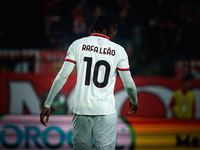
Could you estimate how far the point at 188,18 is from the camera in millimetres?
11641

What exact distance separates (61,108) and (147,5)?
7406mm

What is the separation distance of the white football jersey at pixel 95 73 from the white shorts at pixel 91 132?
0.06 metres

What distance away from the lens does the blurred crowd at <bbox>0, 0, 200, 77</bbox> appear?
938 centimetres

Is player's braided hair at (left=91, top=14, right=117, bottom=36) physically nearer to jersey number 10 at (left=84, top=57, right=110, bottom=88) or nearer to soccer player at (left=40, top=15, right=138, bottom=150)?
soccer player at (left=40, top=15, right=138, bottom=150)

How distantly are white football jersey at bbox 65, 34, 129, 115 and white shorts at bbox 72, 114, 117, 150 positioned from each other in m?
0.06

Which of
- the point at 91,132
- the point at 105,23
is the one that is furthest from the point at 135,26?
the point at 91,132

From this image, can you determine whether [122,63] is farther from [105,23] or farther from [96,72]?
[105,23]

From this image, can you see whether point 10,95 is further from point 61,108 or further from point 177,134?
point 177,134

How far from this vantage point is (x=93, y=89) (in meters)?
2.06

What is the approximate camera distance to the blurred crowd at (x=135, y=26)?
9375 mm

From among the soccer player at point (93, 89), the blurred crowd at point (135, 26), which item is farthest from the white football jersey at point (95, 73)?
the blurred crowd at point (135, 26)

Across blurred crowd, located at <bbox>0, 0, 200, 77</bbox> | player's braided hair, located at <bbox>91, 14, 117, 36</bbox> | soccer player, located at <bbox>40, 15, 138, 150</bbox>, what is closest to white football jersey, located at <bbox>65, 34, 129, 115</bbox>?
soccer player, located at <bbox>40, 15, 138, 150</bbox>

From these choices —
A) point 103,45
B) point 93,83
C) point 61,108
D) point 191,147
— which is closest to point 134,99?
point 93,83

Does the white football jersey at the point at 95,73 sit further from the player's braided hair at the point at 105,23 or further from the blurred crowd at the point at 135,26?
the blurred crowd at the point at 135,26
